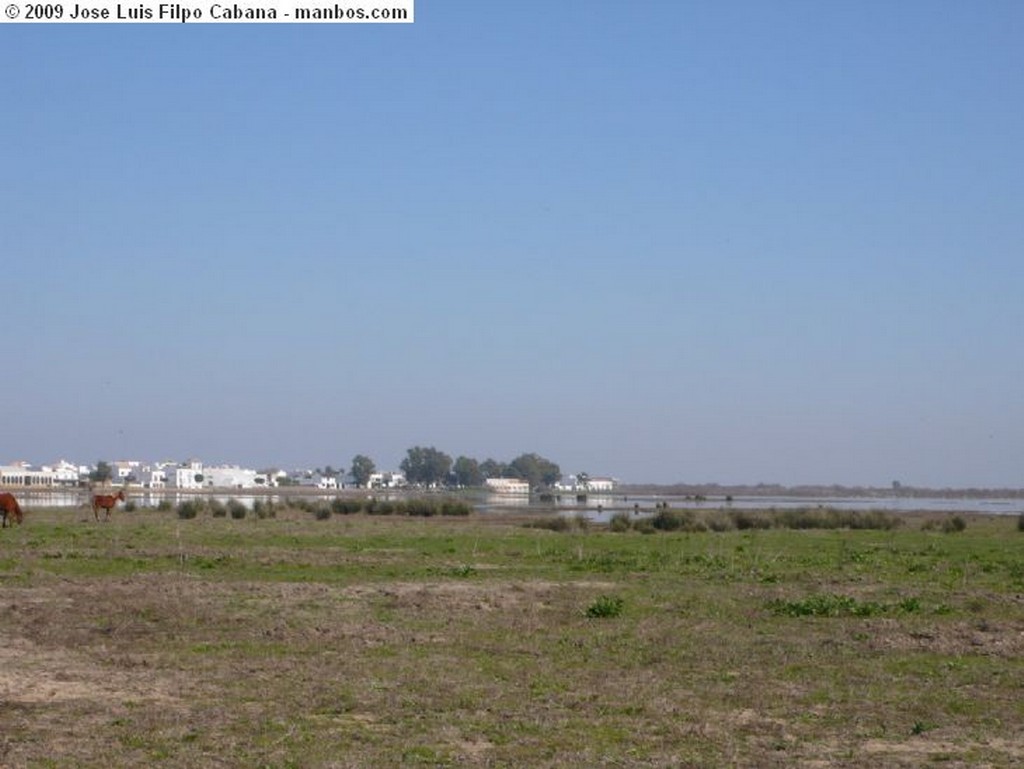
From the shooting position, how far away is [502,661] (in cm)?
1647

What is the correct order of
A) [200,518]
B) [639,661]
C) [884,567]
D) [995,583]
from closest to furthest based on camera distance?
[639,661], [995,583], [884,567], [200,518]

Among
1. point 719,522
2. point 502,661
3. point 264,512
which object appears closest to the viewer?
point 502,661

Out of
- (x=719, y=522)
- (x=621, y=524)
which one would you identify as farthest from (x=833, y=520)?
(x=621, y=524)

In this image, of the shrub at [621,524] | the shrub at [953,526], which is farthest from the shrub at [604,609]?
the shrub at [953,526]

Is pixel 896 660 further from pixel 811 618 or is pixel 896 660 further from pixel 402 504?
pixel 402 504

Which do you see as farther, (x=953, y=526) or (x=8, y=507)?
(x=953, y=526)

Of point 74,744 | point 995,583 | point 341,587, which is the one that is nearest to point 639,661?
point 74,744

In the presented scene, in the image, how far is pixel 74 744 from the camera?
450 inches

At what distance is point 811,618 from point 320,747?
37.7 feet

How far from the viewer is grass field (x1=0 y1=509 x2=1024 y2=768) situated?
38.2ft

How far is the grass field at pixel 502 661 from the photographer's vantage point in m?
11.6

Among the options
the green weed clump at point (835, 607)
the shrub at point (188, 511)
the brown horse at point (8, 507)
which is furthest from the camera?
the shrub at point (188, 511)

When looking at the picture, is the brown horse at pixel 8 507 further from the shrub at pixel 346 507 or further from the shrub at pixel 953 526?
the shrub at pixel 953 526

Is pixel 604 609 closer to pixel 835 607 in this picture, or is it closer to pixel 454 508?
pixel 835 607
